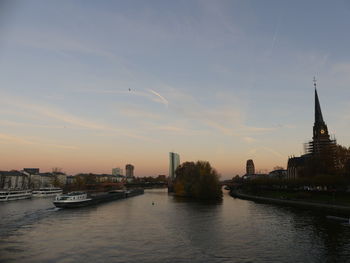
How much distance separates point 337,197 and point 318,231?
37.7 metres

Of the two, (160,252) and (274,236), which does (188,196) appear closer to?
(274,236)

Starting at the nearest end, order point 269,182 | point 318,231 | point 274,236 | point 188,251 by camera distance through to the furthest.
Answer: point 188,251 < point 274,236 < point 318,231 < point 269,182

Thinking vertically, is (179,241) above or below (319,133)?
below

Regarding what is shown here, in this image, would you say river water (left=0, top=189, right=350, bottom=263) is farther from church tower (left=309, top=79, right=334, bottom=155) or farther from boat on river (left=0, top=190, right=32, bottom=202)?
church tower (left=309, top=79, right=334, bottom=155)

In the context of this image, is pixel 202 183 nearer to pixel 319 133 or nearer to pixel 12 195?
pixel 12 195

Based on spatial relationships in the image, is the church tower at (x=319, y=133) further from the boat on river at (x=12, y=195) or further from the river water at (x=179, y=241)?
the boat on river at (x=12, y=195)

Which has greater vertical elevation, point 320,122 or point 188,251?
point 320,122

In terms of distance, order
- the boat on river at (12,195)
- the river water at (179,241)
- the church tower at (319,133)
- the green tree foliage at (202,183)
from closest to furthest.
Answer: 1. the river water at (179,241)
2. the boat on river at (12,195)
3. the green tree foliage at (202,183)
4. the church tower at (319,133)

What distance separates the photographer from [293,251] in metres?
33.2

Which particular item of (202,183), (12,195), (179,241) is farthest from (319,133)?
(179,241)

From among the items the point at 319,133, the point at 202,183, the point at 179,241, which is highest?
the point at 319,133

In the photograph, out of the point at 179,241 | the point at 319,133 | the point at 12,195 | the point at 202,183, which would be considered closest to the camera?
the point at 179,241

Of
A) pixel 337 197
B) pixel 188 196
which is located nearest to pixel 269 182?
pixel 188 196

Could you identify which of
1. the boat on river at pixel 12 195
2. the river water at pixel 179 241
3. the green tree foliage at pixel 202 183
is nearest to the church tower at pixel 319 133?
the green tree foliage at pixel 202 183
